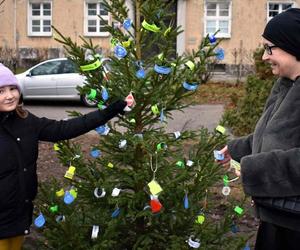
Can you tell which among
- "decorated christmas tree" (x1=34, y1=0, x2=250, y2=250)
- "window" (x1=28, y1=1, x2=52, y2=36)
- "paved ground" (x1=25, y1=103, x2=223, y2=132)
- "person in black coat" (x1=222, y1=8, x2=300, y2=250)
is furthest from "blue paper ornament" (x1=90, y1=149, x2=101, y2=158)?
"window" (x1=28, y1=1, x2=52, y2=36)

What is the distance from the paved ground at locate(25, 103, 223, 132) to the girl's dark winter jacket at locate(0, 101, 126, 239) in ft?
27.9

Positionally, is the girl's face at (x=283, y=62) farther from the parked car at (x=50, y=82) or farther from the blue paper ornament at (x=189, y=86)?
the parked car at (x=50, y=82)

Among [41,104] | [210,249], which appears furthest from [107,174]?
[41,104]

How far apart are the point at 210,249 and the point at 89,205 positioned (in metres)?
0.84

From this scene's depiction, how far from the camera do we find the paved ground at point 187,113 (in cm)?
1306

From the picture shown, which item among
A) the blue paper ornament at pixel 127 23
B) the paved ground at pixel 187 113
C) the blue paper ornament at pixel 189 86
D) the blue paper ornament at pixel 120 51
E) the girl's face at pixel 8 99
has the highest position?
the blue paper ornament at pixel 127 23

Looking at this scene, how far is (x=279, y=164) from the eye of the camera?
99.8 inches

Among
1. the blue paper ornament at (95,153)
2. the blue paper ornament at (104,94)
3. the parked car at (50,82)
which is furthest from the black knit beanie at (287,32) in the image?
the parked car at (50,82)

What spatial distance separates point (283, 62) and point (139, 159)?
1235mm

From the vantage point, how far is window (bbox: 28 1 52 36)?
29.9 metres

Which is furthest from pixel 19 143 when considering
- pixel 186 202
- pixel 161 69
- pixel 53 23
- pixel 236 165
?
pixel 53 23

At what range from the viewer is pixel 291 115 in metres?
2.57

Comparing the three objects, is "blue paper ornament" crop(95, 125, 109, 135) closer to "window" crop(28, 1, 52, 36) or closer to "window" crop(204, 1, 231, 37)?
"window" crop(204, 1, 231, 37)

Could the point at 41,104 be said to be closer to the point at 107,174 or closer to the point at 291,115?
the point at 107,174
